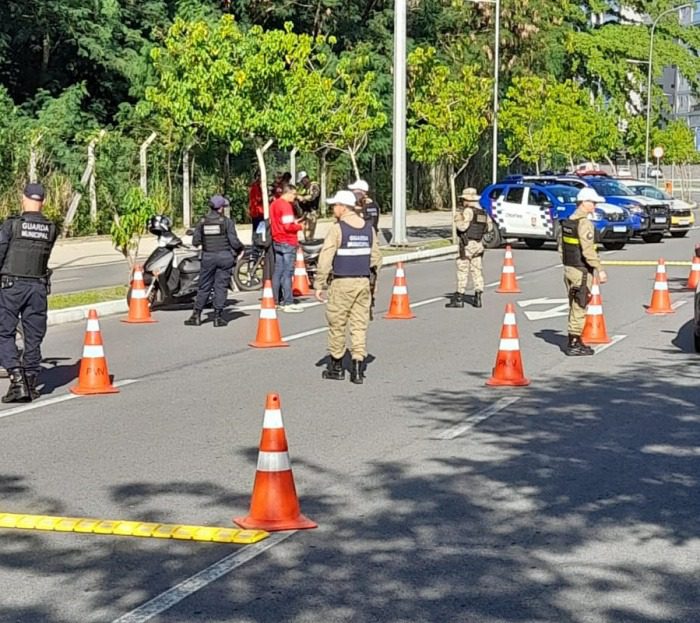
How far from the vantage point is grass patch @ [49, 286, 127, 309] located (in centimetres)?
1897

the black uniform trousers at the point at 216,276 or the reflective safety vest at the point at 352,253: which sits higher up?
the reflective safety vest at the point at 352,253

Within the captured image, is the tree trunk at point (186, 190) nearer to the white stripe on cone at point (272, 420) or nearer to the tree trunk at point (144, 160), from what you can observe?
the tree trunk at point (144, 160)

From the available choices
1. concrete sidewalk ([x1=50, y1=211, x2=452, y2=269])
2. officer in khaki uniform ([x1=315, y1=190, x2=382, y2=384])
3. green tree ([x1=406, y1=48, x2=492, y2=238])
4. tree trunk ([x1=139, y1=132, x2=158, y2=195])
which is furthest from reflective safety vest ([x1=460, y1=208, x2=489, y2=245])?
tree trunk ([x1=139, y1=132, x2=158, y2=195])

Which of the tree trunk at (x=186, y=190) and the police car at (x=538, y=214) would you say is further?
the tree trunk at (x=186, y=190)

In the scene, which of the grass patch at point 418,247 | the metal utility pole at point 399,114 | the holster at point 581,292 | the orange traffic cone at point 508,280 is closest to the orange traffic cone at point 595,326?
the holster at point 581,292

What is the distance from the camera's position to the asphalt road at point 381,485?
598 centimetres

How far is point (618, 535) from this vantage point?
23.1ft

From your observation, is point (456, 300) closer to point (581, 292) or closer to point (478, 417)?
point (581, 292)

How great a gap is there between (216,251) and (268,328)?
224 centimetres

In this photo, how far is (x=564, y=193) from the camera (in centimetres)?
3278

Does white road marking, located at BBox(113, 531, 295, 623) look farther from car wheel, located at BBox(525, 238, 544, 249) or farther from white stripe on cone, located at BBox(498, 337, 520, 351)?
car wheel, located at BBox(525, 238, 544, 249)

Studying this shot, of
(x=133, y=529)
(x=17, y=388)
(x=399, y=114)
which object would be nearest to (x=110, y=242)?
(x=399, y=114)

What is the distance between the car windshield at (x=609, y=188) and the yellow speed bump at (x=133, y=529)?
1158 inches

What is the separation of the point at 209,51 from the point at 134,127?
11.5 meters
